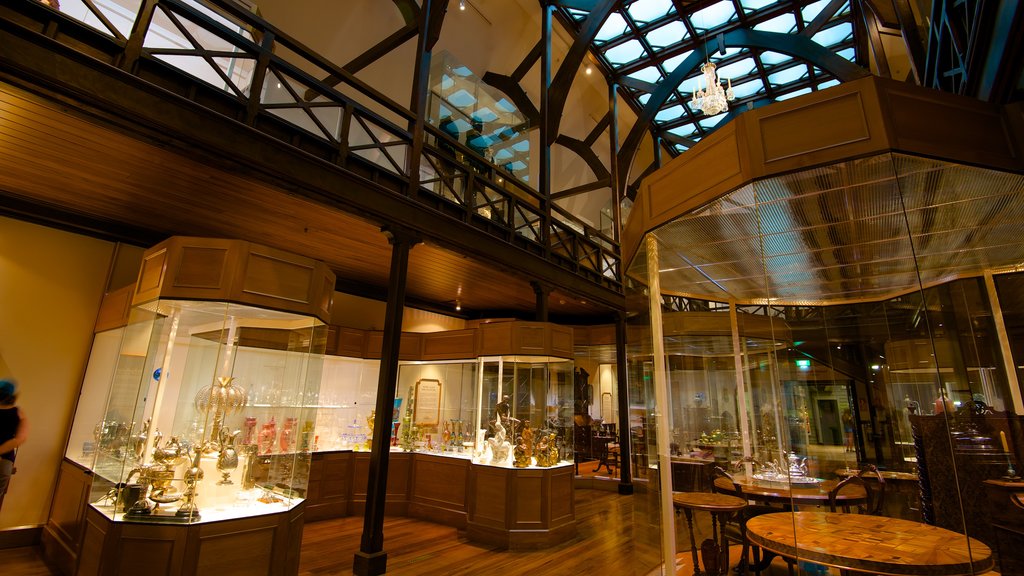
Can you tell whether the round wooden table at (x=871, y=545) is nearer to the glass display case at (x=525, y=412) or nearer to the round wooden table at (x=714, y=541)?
the round wooden table at (x=714, y=541)

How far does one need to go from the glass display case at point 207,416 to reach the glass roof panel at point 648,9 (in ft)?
32.3

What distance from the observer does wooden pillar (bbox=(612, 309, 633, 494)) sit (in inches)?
331

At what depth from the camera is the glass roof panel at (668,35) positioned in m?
9.97

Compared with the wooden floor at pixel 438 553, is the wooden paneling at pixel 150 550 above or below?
above

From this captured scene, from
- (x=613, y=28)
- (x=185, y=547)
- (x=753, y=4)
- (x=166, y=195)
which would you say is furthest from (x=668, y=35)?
(x=185, y=547)

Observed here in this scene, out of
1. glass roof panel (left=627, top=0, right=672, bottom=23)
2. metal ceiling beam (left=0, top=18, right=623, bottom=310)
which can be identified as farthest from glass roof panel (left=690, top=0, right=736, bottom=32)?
metal ceiling beam (left=0, top=18, right=623, bottom=310)

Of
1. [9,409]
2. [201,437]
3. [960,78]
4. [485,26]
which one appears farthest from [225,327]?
[485,26]

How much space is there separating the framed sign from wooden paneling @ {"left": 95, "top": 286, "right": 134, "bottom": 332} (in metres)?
3.76

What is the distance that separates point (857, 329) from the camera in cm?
457

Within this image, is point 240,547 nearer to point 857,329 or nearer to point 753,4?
point 857,329

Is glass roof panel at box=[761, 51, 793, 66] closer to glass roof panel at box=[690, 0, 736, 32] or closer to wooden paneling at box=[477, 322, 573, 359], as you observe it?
glass roof panel at box=[690, 0, 736, 32]

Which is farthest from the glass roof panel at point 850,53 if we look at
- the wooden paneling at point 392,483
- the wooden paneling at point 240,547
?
the wooden paneling at point 240,547

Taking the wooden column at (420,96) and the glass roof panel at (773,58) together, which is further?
the glass roof panel at (773,58)

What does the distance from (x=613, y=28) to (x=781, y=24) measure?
371cm
